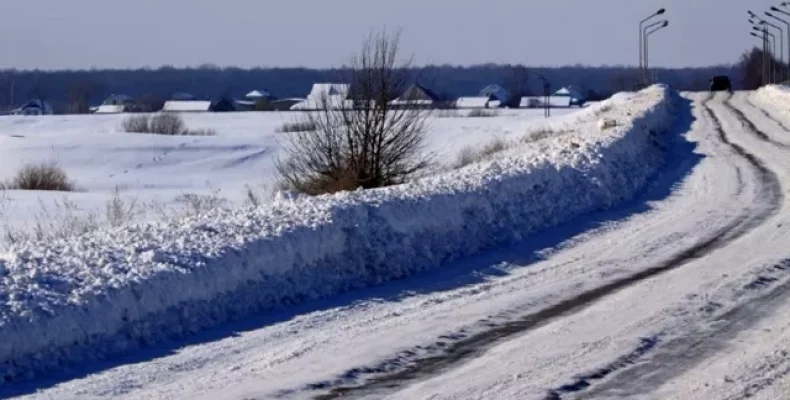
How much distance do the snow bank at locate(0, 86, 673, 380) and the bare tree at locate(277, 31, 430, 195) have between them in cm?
931

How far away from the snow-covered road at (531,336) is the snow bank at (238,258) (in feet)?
1.03

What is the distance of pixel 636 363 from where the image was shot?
30.0 feet

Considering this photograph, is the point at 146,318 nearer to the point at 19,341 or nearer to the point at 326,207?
the point at 19,341

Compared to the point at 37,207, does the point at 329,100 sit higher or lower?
higher

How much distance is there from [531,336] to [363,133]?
698 inches

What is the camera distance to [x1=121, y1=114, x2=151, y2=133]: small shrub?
81675 millimetres

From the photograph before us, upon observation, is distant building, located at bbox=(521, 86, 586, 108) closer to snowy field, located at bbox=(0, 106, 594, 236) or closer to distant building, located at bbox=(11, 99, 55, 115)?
distant building, located at bbox=(11, 99, 55, 115)

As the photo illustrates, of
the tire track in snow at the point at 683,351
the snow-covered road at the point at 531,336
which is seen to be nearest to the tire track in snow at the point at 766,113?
the snow-covered road at the point at 531,336

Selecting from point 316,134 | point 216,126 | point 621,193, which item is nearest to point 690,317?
point 621,193

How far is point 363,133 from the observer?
90.3 ft

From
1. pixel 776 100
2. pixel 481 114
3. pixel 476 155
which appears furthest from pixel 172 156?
pixel 481 114

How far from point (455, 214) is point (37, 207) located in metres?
15.4

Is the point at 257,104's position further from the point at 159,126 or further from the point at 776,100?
the point at 776,100

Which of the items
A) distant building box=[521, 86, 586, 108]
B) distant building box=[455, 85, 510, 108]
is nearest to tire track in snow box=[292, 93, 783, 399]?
distant building box=[521, 86, 586, 108]
